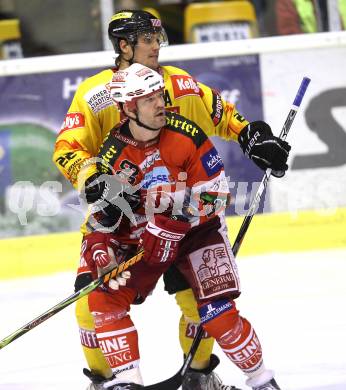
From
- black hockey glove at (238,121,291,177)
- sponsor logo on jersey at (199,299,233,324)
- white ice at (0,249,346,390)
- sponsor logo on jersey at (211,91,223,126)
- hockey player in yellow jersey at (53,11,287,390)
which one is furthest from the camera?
white ice at (0,249,346,390)

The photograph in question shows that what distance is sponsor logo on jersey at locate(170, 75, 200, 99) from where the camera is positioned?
4.41 m

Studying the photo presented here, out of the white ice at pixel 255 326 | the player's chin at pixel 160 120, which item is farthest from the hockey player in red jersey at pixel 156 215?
the white ice at pixel 255 326

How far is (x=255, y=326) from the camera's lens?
5363mm

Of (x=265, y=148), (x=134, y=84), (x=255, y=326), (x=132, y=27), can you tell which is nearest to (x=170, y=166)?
(x=134, y=84)

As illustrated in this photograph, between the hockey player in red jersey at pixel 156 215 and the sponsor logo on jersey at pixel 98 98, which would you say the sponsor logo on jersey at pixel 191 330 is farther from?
the sponsor logo on jersey at pixel 98 98

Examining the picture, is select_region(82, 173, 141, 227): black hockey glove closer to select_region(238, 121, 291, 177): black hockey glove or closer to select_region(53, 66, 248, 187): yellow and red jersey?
select_region(53, 66, 248, 187): yellow and red jersey

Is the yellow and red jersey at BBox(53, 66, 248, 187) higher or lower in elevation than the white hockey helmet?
lower

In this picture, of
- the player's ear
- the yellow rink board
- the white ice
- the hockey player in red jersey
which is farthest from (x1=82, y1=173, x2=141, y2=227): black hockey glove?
the yellow rink board

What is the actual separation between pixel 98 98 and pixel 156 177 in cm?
58

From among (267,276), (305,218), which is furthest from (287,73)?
(267,276)

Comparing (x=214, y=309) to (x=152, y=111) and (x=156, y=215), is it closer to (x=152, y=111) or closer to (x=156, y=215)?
(x=156, y=215)

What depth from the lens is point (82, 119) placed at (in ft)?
14.4

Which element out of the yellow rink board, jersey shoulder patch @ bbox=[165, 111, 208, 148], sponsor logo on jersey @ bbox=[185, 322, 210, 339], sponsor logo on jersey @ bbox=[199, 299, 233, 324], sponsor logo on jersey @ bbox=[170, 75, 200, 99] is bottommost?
the yellow rink board

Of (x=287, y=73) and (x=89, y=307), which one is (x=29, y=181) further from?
(x=89, y=307)
